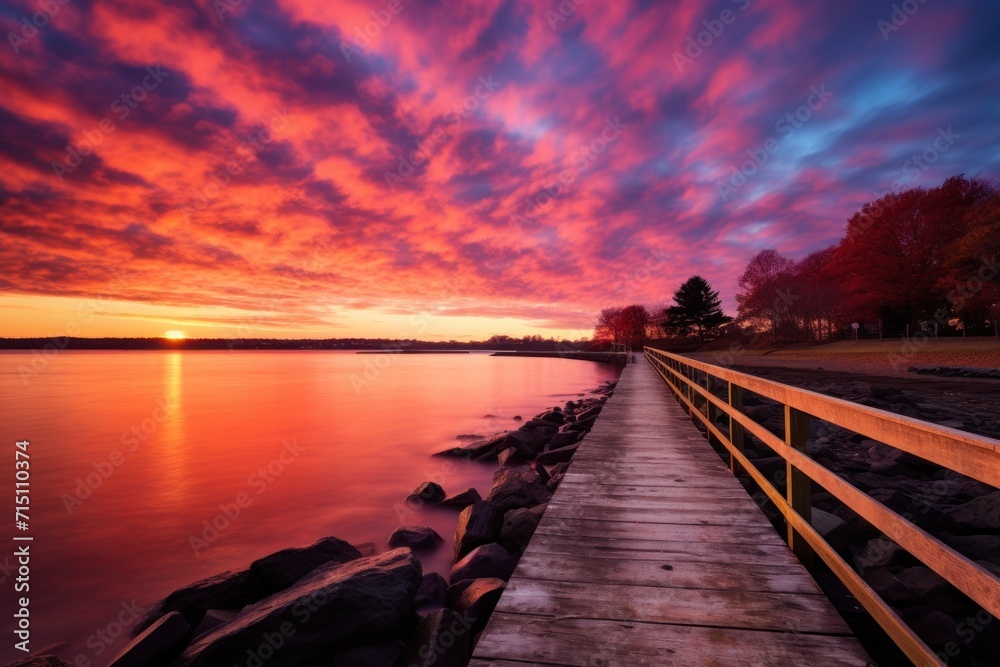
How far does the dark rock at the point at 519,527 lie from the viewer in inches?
193

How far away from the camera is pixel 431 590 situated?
15.0 feet

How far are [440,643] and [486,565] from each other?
1293 mm

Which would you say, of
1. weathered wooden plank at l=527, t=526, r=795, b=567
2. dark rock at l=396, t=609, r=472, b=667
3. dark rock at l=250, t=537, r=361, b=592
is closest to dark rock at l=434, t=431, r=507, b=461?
dark rock at l=250, t=537, r=361, b=592

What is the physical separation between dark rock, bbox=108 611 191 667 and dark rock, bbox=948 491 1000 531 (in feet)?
22.6

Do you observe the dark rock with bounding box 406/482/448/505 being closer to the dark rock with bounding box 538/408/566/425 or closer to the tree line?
the dark rock with bounding box 538/408/566/425

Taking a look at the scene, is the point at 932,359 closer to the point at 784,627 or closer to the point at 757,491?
the point at 757,491

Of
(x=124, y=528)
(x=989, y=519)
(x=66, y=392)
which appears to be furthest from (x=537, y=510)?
(x=66, y=392)

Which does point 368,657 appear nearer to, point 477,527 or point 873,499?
point 477,527

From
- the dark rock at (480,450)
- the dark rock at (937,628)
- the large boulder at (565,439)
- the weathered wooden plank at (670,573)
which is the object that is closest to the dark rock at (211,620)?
the weathered wooden plank at (670,573)

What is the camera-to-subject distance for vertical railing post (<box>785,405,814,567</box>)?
311 cm

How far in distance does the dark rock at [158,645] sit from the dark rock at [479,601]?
219cm

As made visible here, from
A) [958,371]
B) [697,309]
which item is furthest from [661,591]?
[697,309]

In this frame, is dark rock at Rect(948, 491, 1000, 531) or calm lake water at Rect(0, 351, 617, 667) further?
calm lake water at Rect(0, 351, 617, 667)

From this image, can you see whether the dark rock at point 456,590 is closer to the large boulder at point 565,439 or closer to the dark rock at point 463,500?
the dark rock at point 463,500
